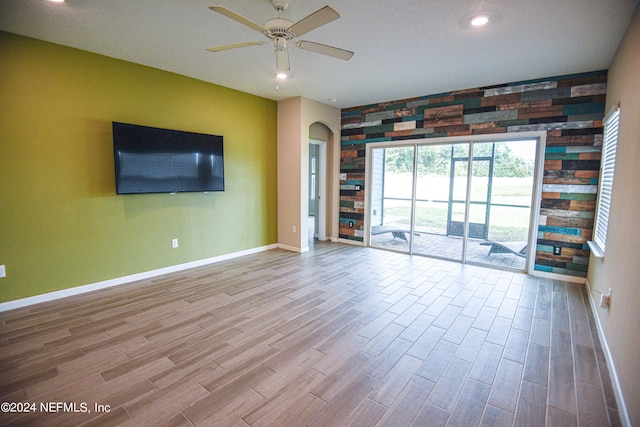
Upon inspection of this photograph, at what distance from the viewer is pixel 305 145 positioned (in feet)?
18.1

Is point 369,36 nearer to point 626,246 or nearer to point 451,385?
point 626,246

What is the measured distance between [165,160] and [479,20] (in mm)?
3851

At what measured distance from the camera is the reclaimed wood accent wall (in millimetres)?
3900

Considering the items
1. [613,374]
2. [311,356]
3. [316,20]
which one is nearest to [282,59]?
[316,20]

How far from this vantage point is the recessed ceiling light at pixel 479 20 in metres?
2.60

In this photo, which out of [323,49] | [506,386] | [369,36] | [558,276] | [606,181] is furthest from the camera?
[558,276]

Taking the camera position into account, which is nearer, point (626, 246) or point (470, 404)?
point (470, 404)

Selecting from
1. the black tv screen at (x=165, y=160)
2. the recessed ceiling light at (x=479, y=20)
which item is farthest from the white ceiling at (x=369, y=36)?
the black tv screen at (x=165, y=160)

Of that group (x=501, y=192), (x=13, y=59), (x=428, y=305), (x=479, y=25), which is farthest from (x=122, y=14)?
(x=501, y=192)

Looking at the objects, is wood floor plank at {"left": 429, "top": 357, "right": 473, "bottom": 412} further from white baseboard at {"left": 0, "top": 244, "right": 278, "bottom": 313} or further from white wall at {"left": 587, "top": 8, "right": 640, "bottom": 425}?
white baseboard at {"left": 0, "top": 244, "right": 278, "bottom": 313}

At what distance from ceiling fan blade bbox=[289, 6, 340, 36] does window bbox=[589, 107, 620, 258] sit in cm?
299

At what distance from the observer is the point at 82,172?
3.50 m

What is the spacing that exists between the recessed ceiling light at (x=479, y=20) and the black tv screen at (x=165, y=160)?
356 centimetres

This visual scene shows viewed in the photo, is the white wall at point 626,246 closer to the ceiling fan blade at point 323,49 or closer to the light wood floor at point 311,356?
the light wood floor at point 311,356
